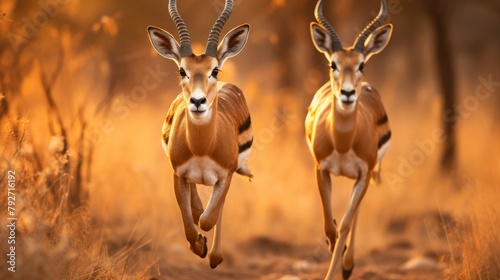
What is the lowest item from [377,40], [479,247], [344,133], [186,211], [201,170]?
[479,247]

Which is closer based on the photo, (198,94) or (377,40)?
(198,94)

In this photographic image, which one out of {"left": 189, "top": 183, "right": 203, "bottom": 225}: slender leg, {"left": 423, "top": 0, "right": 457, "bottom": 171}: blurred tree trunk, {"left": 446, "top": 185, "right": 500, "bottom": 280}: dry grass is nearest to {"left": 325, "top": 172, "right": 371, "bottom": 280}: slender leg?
{"left": 446, "top": 185, "right": 500, "bottom": 280}: dry grass

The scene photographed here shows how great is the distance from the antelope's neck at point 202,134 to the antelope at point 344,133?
163 centimetres

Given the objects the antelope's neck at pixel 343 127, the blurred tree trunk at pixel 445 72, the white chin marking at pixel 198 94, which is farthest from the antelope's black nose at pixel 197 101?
the blurred tree trunk at pixel 445 72

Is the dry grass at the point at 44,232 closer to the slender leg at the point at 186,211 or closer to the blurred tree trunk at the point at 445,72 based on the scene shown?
the slender leg at the point at 186,211

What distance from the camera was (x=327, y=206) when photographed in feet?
34.9

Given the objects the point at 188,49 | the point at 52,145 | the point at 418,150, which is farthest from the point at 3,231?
the point at 418,150

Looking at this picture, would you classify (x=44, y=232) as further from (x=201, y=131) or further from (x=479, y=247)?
(x=479, y=247)

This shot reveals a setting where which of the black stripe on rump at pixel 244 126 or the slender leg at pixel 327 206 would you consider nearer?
the black stripe on rump at pixel 244 126

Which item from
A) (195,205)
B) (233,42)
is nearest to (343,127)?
(233,42)

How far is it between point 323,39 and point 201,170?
2.50 meters

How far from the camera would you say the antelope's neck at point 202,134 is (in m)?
9.09

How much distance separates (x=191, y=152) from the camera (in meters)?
9.21

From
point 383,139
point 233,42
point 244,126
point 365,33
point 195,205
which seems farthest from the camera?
point 383,139
